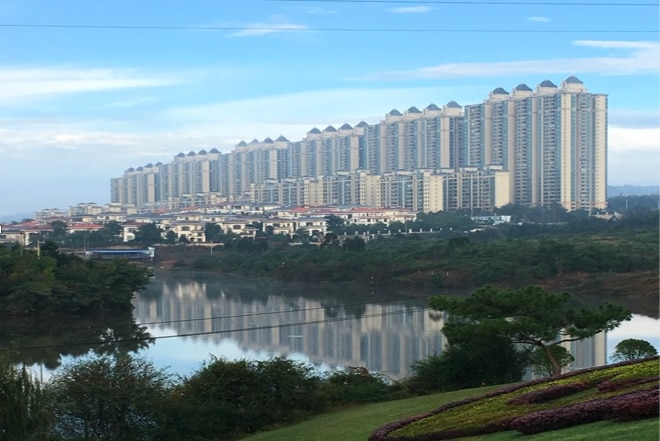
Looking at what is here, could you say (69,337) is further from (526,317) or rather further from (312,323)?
(526,317)

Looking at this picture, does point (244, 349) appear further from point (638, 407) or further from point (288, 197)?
point (288, 197)

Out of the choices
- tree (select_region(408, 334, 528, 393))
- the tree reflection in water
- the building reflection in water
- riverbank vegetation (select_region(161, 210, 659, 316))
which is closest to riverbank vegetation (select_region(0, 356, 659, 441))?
tree (select_region(408, 334, 528, 393))

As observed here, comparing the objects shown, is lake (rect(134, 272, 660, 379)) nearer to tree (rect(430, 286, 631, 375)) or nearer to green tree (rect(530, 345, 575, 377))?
green tree (rect(530, 345, 575, 377))

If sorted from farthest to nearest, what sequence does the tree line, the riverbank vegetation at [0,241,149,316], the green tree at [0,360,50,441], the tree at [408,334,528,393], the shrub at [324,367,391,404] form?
the riverbank vegetation at [0,241,149,316]
the tree at [408,334,528,393]
the shrub at [324,367,391,404]
the tree line
the green tree at [0,360,50,441]

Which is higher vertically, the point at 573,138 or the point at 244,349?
the point at 573,138

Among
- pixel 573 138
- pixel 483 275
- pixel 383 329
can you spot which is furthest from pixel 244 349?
pixel 573 138

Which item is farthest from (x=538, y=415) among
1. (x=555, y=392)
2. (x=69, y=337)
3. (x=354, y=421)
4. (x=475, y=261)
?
(x=475, y=261)
